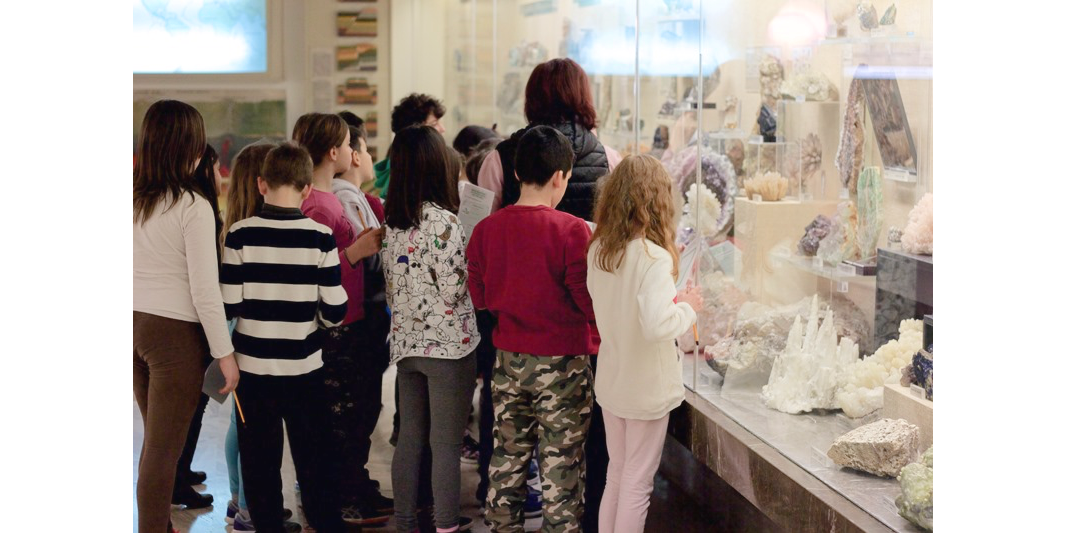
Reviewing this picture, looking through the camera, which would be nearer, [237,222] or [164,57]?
[237,222]

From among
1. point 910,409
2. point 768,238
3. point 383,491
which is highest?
point 768,238

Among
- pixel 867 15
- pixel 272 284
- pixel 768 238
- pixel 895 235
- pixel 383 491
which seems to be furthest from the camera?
pixel 383 491

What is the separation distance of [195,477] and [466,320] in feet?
5.35

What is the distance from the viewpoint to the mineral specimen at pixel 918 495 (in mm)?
2164

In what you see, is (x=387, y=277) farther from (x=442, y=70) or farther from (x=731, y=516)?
(x=442, y=70)

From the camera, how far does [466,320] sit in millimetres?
3248

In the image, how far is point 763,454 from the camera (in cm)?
281

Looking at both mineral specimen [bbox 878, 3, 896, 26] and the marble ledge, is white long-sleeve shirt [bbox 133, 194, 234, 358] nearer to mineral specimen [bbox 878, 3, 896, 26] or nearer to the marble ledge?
the marble ledge

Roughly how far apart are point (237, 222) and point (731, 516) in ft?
6.21

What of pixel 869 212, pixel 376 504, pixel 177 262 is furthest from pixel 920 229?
pixel 376 504

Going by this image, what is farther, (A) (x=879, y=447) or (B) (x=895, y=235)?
(B) (x=895, y=235)

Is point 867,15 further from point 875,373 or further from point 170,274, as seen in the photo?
point 170,274
